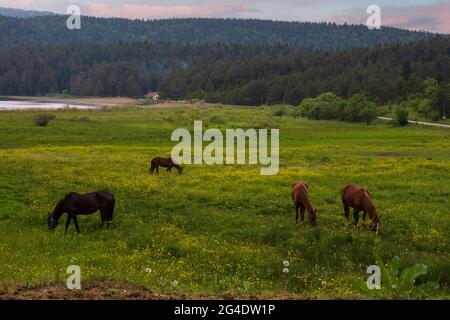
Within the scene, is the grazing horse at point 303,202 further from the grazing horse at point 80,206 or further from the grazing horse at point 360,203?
the grazing horse at point 80,206

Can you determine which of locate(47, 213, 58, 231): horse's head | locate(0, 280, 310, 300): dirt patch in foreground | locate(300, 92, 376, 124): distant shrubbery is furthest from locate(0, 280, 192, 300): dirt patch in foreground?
locate(300, 92, 376, 124): distant shrubbery

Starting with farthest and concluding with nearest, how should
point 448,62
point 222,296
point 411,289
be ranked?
point 448,62 < point 411,289 < point 222,296

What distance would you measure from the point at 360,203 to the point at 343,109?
9897 centimetres

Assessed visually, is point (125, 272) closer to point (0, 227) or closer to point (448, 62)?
point (0, 227)

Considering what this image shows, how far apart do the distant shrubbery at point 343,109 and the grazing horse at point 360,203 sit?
89889 millimetres

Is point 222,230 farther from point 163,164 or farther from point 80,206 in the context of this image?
point 163,164

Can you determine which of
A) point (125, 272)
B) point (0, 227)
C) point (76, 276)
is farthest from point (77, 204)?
point (76, 276)

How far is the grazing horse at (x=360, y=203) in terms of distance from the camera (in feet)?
72.1

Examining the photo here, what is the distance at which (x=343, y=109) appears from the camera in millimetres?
118250

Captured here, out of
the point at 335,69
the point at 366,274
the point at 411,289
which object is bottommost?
the point at 366,274

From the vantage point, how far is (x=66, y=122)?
9269 centimetres

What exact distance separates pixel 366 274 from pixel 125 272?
776 cm

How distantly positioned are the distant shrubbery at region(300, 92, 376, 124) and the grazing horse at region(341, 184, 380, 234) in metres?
89.9

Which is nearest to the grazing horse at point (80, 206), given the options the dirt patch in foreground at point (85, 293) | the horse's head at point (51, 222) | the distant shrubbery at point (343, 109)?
the horse's head at point (51, 222)
